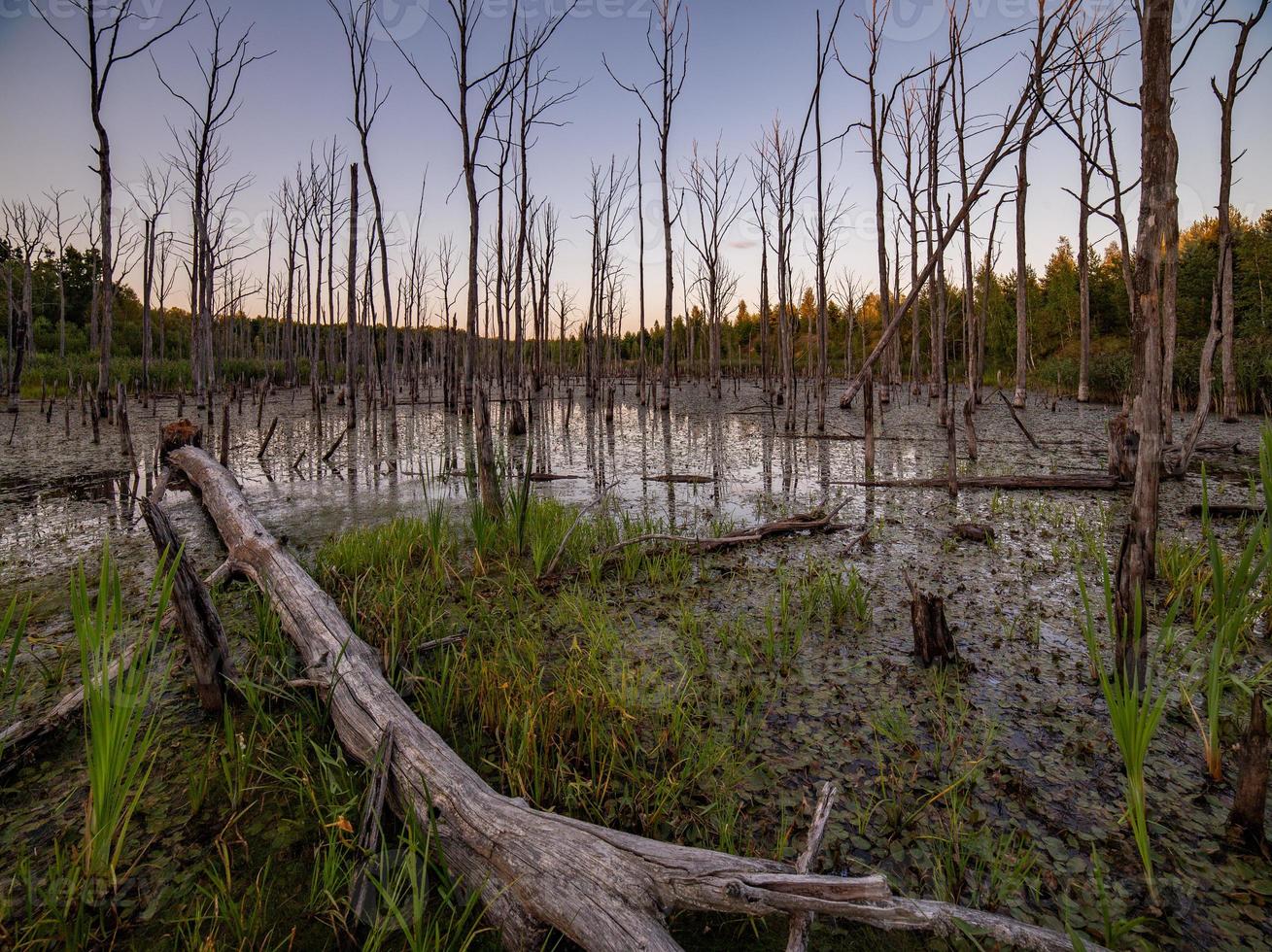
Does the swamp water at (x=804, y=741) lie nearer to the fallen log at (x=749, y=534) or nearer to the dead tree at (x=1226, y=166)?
the fallen log at (x=749, y=534)

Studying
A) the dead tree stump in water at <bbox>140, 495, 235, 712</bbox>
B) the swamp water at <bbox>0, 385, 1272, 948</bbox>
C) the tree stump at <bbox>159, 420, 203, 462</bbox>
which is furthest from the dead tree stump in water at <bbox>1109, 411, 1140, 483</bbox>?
the tree stump at <bbox>159, 420, 203, 462</bbox>

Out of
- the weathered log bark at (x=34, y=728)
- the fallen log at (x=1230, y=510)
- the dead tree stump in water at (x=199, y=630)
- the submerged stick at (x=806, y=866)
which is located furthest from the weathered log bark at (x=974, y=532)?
the weathered log bark at (x=34, y=728)

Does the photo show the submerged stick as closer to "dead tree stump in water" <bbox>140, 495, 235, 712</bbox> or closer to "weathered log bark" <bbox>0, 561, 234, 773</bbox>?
"weathered log bark" <bbox>0, 561, 234, 773</bbox>

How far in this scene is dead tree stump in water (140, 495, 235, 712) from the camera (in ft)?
6.64

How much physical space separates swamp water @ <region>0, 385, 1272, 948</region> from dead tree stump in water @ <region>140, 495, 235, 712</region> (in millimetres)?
92

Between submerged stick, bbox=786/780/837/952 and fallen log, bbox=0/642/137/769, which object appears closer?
submerged stick, bbox=786/780/837/952

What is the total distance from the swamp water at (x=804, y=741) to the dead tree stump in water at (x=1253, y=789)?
0.19 ft

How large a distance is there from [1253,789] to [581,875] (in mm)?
1605

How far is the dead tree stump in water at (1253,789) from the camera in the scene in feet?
4.25

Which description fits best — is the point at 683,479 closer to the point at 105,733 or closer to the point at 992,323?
the point at 105,733

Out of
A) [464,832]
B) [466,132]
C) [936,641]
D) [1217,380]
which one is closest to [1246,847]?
[936,641]

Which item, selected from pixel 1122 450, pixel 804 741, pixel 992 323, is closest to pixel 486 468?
pixel 804 741

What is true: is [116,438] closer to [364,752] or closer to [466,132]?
Answer: [466,132]

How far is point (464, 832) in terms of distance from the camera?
1.38 m
